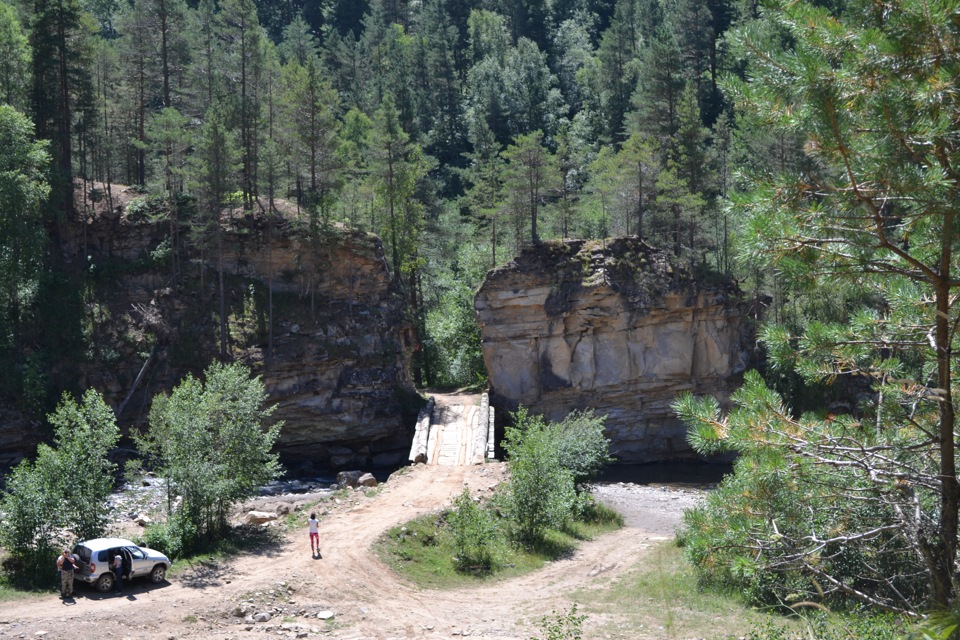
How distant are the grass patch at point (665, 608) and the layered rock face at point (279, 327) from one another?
73.4 ft

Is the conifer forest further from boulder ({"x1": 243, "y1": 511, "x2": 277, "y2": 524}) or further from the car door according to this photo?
boulder ({"x1": 243, "y1": 511, "x2": 277, "y2": 524})

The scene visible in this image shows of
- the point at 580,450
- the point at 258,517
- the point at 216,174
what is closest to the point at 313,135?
the point at 216,174

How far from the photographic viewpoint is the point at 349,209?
168 ft

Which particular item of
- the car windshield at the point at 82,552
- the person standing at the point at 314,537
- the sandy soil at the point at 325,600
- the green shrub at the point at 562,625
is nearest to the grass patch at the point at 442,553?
the sandy soil at the point at 325,600

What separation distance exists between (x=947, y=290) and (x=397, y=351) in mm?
36388

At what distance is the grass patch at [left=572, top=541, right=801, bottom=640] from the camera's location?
51.1ft

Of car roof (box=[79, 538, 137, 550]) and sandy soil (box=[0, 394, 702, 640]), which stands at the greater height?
car roof (box=[79, 538, 137, 550])

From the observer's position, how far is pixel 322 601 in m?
19.0

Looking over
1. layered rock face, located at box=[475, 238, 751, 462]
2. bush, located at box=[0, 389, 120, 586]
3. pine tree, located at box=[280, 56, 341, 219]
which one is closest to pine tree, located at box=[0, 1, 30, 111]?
pine tree, located at box=[280, 56, 341, 219]

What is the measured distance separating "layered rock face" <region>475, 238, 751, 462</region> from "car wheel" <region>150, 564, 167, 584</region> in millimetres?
24438

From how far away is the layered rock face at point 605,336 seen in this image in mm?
42312

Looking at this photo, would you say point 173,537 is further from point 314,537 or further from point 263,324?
point 263,324

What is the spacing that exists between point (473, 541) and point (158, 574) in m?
7.78

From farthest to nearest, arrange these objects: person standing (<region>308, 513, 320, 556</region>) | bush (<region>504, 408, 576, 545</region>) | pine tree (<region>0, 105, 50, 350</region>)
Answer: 1. pine tree (<region>0, 105, 50, 350</region>)
2. bush (<region>504, 408, 576, 545</region>)
3. person standing (<region>308, 513, 320, 556</region>)
